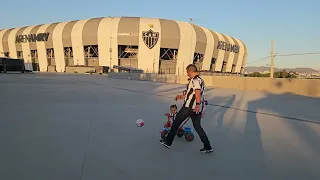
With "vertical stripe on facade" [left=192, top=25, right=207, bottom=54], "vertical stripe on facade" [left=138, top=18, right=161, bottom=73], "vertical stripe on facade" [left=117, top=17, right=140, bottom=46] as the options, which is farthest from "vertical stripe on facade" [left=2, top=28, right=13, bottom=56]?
"vertical stripe on facade" [left=192, top=25, right=207, bottom=54]

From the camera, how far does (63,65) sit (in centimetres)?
8031

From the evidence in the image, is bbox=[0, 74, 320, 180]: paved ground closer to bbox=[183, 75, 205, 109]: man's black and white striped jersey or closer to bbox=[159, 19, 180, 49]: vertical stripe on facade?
bbox=[183, 75, 205, 109]: man's black and white striped jersey

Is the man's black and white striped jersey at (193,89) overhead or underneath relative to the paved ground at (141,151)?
overhead

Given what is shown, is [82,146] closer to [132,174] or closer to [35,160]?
[35,160]

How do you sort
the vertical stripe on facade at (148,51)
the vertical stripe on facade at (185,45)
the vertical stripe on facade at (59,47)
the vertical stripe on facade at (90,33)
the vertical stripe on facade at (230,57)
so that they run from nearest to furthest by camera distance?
the vertical stripe on facade at (148,51), the vertical stripe on facade at (90,33), the vertical stripe on facade at (185,45), the vertical stripe on facade at (59,47), the vertical stripe on facade at (230,57)

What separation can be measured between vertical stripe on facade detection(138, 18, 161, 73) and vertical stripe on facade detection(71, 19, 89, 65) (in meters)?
17.3

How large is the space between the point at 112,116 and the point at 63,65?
7775 cm

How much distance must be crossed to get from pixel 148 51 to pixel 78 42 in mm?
20419

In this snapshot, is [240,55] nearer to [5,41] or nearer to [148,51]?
[148,51]

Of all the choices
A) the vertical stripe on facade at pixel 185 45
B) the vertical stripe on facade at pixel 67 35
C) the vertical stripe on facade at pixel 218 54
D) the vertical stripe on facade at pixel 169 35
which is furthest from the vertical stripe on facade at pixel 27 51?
the vertical stripe on facade at pixel 218 54

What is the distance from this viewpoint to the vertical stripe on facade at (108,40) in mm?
72500

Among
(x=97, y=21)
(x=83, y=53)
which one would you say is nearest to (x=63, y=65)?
(x=83, y=53)

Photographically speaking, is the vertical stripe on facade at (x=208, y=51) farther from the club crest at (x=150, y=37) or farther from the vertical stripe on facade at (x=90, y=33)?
the vertical stripe on facade at (x=90, y=33)

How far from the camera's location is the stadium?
72.2 metres
